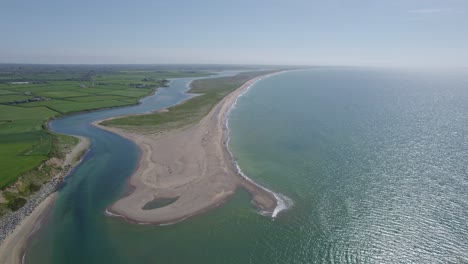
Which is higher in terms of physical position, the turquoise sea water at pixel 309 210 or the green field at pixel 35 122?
the green field at pixel 35 122

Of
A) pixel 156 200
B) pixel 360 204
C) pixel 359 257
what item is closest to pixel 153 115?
pixel 156 200

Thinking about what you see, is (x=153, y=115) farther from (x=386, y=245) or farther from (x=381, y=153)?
(x=386, y=245)

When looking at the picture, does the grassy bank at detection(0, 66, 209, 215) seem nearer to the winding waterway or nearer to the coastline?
the coastline

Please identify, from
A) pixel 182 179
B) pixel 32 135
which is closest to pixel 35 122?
pixel 32 135

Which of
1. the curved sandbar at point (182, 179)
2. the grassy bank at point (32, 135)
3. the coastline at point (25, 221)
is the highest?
the grassy bank at point (32, 135)

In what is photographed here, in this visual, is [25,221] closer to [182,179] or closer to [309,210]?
[182,179]

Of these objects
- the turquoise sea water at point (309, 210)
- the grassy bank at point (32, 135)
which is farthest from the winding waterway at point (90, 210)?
the grassy bank at point (32, 135)

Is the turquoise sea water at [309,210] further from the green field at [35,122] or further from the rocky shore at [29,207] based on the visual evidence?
the green field at [35,122]
